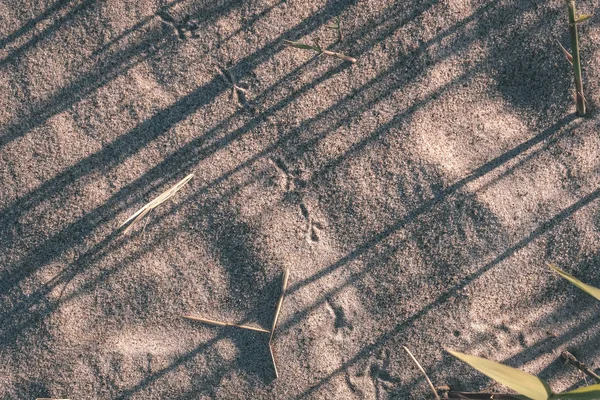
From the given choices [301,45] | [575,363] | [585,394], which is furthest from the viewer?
[575,363]

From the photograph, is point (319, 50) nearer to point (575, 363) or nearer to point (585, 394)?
point (585, 394)

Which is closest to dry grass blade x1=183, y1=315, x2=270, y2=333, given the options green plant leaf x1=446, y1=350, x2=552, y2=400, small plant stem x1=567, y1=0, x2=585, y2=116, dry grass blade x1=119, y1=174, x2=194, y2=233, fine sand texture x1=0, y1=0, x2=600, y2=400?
fine sand texture x1=0, y1=0, x2=600, y2=400

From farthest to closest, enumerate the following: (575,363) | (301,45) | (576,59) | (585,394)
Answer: (575,363), (301,45), (576,59), (585,394)

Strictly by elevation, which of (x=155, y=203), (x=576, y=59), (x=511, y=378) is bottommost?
(x=511, y=378)

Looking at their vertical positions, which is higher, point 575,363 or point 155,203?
point 155,203

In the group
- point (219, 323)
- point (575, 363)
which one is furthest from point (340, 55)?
point (575, 363)

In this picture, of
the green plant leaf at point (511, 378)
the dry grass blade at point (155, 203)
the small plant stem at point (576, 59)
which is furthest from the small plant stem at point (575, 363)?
the dry grass blade at point (155, 203)

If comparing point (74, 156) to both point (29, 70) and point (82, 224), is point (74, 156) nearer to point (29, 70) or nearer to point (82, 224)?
point (82, 224)
